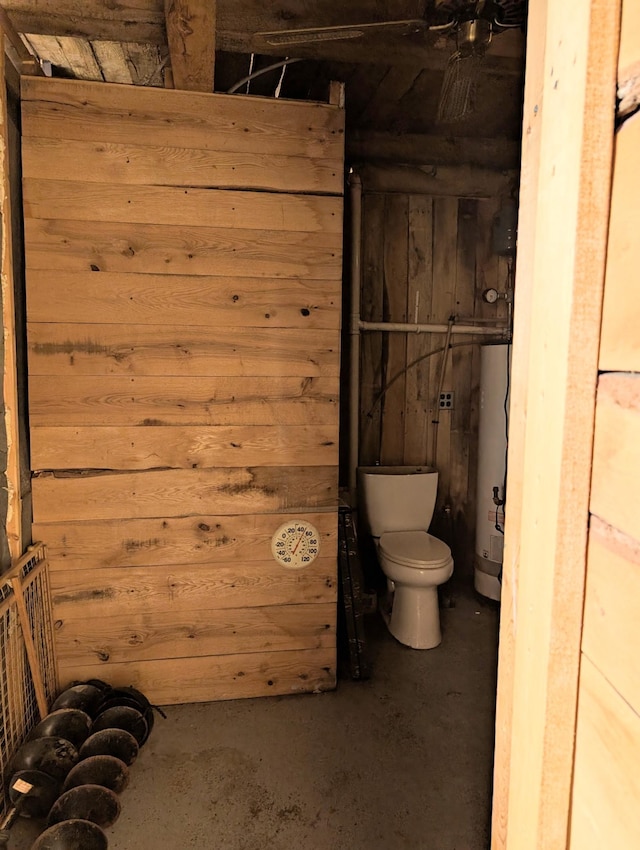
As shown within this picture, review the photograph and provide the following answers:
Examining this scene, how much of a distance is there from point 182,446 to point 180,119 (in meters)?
1.25

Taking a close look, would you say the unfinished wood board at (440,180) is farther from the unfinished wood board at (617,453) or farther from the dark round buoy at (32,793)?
the dark round buoy at (32,793)

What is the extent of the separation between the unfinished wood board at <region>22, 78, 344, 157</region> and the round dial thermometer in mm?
1497

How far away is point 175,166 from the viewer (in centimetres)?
202

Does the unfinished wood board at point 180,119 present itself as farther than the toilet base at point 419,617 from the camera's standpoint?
No

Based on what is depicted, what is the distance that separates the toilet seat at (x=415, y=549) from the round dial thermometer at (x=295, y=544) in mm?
565

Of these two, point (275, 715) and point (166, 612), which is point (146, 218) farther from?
point (275, 715)

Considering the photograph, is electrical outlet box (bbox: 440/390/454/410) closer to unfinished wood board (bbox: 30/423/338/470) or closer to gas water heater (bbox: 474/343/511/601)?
gas water heater (bbox: 474/343/511/601)

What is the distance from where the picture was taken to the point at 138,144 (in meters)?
1.99

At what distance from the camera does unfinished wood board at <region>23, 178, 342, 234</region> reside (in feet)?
6.46

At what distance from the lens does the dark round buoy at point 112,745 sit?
1.80m

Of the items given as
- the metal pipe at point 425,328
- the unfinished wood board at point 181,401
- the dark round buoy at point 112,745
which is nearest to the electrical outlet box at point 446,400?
the metal pipe at point 425,328

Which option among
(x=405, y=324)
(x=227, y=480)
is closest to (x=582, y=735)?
(x=227, y=480)

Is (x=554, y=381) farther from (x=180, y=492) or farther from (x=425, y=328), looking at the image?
(x=425, y=328)

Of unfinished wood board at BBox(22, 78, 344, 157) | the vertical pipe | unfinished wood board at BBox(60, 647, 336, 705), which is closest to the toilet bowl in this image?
the vertical pipe
